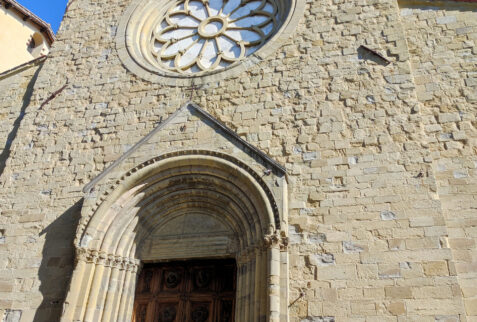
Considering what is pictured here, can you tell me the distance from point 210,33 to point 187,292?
194 inches

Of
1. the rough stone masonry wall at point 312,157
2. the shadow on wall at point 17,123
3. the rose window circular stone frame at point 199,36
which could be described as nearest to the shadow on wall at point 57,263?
the rough stone masonry wall at point 312,157

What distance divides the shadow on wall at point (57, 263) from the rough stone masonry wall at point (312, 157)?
16mm

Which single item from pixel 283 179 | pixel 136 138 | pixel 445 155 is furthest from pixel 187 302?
pixel 445 155

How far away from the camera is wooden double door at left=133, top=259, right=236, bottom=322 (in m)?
6.04

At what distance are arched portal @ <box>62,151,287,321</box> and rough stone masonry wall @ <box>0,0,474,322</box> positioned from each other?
1.26 feet

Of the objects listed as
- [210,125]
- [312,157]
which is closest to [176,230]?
[210,125]

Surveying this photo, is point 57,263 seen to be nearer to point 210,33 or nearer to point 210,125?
point 210,125

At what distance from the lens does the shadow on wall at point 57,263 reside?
596 cm

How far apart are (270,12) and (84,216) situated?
518 cm

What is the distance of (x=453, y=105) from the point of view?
6.38 m

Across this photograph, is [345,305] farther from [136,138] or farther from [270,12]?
[270,12]

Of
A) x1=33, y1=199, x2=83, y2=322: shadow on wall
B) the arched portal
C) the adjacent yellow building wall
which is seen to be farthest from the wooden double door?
the adjacent yellow building wall

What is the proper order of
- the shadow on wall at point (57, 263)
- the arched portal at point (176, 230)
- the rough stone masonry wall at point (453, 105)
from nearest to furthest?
1. the rough stone masonry wall at point (453, 105)
2. the arched portal at point (176, 230)
3. the shadow on wall at point (57, 263)

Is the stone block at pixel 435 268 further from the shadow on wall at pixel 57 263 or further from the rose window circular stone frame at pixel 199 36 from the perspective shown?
the shadow on wall at pixel 57 263
